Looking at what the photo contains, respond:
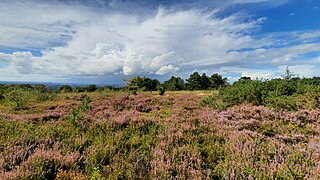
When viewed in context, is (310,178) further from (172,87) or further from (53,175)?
(172,87)

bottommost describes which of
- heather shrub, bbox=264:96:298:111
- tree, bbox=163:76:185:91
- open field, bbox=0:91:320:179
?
open field, bbox=0:91:320:179

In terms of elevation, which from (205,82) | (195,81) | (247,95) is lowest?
(247,95)

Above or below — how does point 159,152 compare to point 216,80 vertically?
below

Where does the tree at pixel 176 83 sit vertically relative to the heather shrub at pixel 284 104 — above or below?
above

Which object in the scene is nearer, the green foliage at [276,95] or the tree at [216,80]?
the green foliage at [276,95]

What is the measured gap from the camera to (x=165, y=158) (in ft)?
15.4

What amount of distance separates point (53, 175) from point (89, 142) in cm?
179

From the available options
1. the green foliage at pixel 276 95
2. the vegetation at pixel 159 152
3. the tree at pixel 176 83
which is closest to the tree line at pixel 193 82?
the tree at pixel 176 83

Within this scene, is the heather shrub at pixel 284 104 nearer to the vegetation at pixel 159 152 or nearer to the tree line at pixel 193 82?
the vegetation at pixel 159 152

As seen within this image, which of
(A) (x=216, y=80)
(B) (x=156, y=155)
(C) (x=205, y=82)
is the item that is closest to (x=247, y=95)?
(B) (x=156, y=155)

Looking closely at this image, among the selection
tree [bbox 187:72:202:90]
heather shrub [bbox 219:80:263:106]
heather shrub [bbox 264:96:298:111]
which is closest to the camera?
heather shrub [bbox 264:96:298:111]

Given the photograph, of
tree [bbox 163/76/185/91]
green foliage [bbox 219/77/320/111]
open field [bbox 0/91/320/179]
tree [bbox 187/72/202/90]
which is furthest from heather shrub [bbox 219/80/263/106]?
tree [bbox 187/72/202/90]

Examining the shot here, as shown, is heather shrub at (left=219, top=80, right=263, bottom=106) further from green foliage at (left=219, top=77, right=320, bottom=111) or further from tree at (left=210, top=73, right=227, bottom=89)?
tree at (left=210, top=73, right=227, bottom=89)

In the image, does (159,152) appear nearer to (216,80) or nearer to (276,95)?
(276,95)
